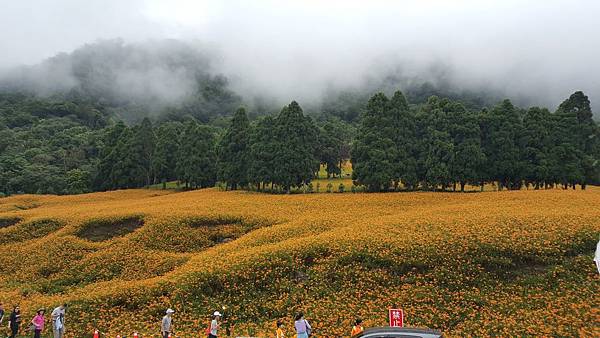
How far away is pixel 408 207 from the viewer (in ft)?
118

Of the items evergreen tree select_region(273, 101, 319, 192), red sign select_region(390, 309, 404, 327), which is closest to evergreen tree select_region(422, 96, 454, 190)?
evergreen tree select_region(273, 101, 319, 192)

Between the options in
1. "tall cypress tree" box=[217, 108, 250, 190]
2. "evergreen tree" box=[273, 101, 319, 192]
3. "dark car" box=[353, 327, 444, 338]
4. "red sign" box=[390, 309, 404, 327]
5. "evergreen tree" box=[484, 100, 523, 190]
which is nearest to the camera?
"dark car" box=[353, 327, 444, 338]

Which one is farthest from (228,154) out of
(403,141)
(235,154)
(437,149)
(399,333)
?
(399,333)

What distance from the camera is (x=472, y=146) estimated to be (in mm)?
45125

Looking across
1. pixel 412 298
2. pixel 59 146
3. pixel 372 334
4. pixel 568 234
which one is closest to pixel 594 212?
pixel 568 234

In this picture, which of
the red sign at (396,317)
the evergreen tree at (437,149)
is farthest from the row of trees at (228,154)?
the red sign at (396,317)

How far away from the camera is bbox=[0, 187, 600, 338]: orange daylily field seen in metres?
19.1

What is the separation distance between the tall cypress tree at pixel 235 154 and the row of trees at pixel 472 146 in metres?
15.2

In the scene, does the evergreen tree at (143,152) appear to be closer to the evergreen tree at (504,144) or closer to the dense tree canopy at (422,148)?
the dense tree canopy at (422,148)

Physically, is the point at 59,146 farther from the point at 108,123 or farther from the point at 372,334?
the point at 372,334

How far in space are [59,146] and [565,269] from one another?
109m

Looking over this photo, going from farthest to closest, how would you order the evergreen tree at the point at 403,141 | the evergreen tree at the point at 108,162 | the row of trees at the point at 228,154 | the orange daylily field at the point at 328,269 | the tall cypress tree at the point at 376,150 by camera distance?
the evergreen tree at the point at 108,162 → the row of trees at the point at 228,154 → the evergreen tree at the point at 403,141 → the tall cypress tree at the point at 376,150 → the orange daylily field at the point at 328,269

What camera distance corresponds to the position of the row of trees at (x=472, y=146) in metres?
45.2

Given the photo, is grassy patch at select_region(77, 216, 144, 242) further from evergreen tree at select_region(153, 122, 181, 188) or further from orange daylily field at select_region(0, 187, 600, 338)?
evergreen tree at select_region(153, 122, 181, 188)
